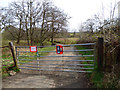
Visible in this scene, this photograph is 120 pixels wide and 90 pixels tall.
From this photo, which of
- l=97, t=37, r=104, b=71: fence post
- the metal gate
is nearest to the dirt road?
the metal gate

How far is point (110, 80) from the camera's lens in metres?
2.94

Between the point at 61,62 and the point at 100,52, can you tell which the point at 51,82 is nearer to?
the point at 100,52

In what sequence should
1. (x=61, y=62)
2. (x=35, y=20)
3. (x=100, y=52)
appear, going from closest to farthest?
(x=100, y=52) < (x=61, y=62) < (x=35, y=20)

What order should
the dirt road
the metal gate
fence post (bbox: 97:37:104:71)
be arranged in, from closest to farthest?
the dirt road < fence post (bbox: 97:37:104:71) < the metal gate

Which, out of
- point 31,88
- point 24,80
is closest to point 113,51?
point 31,88

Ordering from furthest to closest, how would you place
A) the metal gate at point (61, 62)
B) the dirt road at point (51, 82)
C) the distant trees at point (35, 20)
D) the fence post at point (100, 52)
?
the distant trees at point (35, 20) < the metal gate at point (61, 62) < the fence post at point (100, 52) < the dirt road at point (51, 82)

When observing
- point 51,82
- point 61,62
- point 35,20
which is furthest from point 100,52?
point 35,20

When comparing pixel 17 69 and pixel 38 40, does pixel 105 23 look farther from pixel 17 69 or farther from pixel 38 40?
pixel 38 40

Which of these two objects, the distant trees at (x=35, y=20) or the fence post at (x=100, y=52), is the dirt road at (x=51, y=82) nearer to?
the fence post at (x=100, y=52)

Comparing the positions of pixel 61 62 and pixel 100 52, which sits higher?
pixel 100 52

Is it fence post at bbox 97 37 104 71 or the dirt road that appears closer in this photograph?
the dirt road

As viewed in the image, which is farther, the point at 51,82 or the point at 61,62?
the point at 61,62

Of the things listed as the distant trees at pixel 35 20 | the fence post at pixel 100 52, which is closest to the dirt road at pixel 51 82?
the fence post at pixel 100 52

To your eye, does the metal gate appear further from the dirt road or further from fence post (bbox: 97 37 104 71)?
the dirt road
